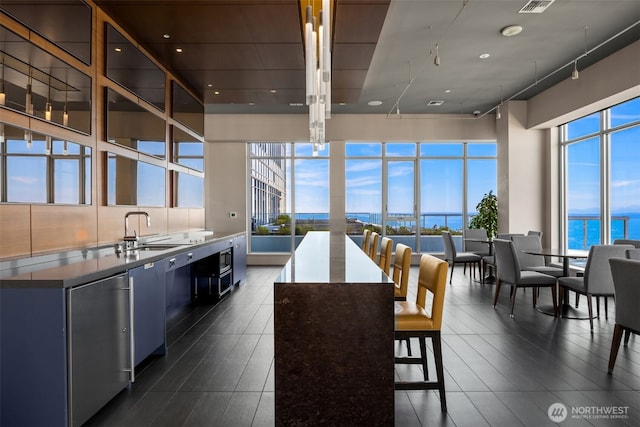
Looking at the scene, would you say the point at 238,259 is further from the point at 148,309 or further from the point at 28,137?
the point at 28,137

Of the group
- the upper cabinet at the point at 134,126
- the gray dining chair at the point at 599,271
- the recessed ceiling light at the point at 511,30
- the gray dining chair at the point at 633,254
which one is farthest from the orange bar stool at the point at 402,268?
the recessed ceiling light at the point at 511,30

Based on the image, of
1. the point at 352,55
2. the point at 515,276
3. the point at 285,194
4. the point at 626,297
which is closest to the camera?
the point at 626,297

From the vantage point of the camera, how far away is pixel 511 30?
4551 millimetres

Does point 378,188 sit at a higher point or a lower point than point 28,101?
lower

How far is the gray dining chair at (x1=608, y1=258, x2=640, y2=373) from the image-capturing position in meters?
2.75

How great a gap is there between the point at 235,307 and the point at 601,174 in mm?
6480

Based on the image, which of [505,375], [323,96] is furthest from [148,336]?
[505,375]

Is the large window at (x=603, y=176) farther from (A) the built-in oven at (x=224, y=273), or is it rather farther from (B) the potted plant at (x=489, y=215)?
(A) the built-in oven at (x=224, y=273)

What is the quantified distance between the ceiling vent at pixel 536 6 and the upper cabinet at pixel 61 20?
14.1 feet

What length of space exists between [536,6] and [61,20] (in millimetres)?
4500

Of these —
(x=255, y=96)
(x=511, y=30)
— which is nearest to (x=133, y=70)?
(x=255, y=96)

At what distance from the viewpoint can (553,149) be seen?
7.45m

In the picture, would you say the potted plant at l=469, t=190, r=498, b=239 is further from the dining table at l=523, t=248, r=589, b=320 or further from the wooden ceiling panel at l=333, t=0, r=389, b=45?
the wooden ceiling panel at l=333, t=0, r=389, b=45

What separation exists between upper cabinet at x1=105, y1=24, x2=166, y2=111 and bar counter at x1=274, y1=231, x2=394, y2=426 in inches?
120
